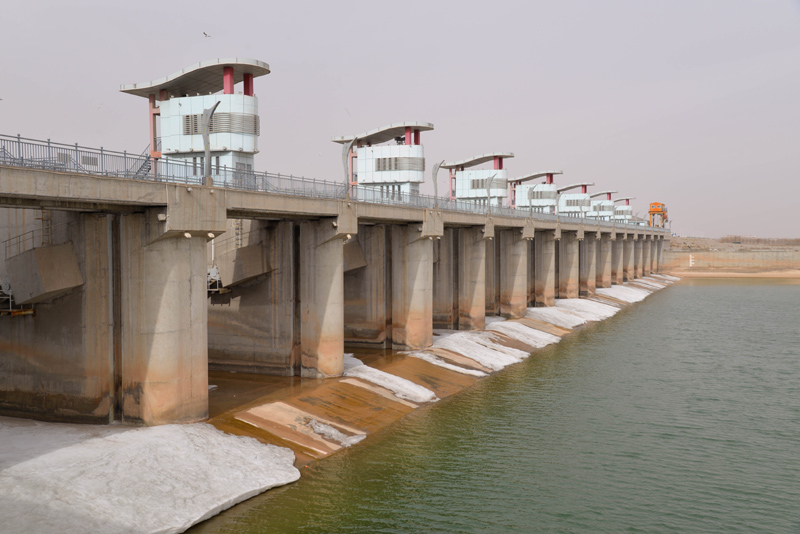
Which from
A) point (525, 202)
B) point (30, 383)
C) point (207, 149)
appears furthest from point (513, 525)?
point (525, 202)

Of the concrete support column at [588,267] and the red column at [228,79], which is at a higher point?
the red column at [228,79]

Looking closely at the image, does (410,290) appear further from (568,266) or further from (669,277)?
(669,277)

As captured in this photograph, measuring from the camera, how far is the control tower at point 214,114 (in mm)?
39031

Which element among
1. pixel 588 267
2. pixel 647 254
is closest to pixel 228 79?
pixel 588 267

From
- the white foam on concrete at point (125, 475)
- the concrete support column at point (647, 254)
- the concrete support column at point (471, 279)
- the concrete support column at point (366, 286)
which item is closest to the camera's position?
the white foam on concrete at point (125, 475)

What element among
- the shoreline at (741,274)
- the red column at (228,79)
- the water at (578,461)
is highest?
the red column at (228,79)

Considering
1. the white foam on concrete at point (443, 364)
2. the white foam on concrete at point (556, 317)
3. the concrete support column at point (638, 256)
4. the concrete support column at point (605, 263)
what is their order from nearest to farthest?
1. the white foam on concrete at point (443, 364)
2. the white foam on concrete at point (556, 317)
3. the concrete support column at point (605, 263)
4. the concrete support column at point (638, 256)

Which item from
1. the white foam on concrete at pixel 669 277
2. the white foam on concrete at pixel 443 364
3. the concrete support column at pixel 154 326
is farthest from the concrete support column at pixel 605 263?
the concrete support column at pixel 154 326

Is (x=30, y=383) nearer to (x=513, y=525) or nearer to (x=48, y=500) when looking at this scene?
(x=48, y=500)

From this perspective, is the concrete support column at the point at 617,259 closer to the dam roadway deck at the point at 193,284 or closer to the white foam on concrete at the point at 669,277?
the white foam on concrete at the point at 669,277

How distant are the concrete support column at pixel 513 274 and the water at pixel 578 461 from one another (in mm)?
20410

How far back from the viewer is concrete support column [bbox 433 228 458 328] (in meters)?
64.4

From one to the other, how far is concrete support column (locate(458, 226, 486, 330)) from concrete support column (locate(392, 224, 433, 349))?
420 inches

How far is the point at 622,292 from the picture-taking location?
11144cm
